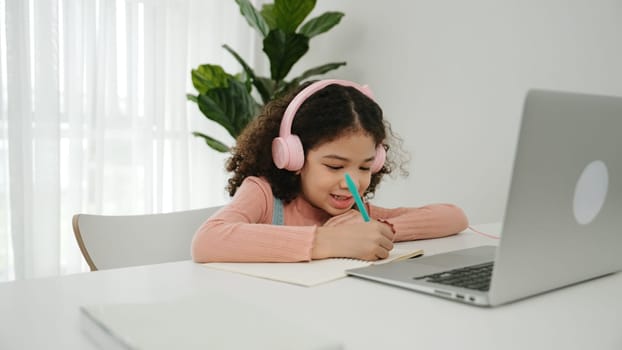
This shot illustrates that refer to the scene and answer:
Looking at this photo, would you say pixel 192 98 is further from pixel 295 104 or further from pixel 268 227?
pixel 268 227

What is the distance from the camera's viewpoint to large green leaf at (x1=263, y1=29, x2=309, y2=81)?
2.46 m

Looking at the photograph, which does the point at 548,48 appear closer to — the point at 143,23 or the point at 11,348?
the point at 143,23

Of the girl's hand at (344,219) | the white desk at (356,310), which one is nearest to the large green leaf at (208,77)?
the girl's hand at (344,219)

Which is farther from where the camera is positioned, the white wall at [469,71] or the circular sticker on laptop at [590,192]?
the white wall at [469,71]

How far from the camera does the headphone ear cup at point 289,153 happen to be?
117cm

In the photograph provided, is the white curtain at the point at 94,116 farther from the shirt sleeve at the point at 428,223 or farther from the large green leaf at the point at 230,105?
the shirt sleeve at the point at 428,223

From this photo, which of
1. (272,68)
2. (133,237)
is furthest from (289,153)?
(272,68)

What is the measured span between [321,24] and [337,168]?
150 centimetres

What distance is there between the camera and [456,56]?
7.14 ft

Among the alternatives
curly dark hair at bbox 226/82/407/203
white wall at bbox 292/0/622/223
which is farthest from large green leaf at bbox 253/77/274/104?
curly dark hair at bbox 226/82/407/203

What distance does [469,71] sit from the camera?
214 cm

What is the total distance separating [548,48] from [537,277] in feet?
4.56

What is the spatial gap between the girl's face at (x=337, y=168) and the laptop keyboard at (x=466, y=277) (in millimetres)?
353

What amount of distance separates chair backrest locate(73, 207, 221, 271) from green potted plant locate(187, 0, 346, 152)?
1.14 metres
